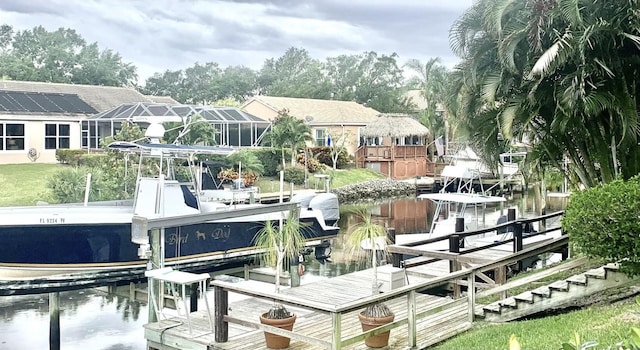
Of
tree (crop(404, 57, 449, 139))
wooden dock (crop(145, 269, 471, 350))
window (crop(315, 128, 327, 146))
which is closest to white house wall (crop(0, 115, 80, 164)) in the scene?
window (crop(315, 128, 327, 146))

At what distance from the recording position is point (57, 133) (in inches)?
1430

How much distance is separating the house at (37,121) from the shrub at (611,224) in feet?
103

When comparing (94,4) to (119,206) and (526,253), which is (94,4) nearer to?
(119,206)

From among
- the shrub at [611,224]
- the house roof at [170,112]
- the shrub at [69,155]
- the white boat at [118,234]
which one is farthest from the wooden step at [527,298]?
the shrub at [69,155]

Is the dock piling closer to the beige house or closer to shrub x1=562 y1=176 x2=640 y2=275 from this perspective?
shrub x1=562 y1=176 x2=640 y2=275

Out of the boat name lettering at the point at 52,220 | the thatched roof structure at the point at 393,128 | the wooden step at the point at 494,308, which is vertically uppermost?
the thatched roof structure at the point at 393,128

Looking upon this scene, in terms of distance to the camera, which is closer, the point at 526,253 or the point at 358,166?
the point at 526,253

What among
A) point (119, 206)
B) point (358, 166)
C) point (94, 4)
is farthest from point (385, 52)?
point (119, 206)

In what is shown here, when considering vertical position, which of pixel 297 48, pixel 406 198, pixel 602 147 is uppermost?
pixel 297 48

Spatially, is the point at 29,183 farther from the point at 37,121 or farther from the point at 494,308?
the point at 494,308

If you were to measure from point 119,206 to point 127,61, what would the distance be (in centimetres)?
6031

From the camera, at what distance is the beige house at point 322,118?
48.1 m

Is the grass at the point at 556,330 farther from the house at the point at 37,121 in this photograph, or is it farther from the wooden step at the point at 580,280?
the house at the point at 37,121

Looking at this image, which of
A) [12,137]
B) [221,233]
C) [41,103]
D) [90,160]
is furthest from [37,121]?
[221,233]
